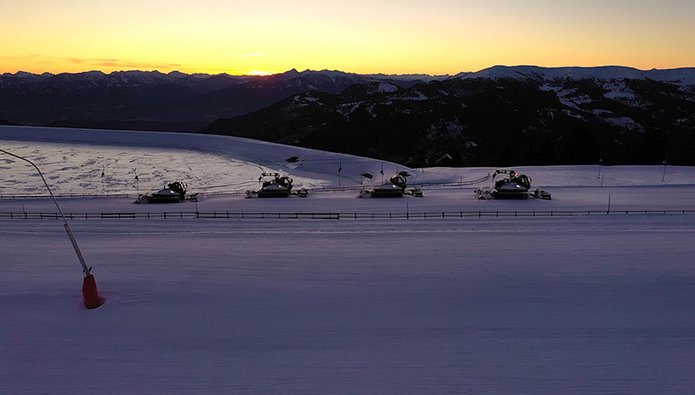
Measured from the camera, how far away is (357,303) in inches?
758

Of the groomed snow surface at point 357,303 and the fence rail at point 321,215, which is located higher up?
the fence rail at point 321,215

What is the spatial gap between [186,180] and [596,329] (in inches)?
1707

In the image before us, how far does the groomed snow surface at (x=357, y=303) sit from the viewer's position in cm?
1428

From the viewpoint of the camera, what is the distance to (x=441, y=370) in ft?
47.2

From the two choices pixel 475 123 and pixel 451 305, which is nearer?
pixel 451 305

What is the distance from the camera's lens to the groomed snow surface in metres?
14.3

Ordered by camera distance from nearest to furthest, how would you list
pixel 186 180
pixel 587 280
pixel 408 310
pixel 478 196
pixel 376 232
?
pixel 408 310, pixel 587 280, pixel 376 232, pixel 478 196, pixel 186 180

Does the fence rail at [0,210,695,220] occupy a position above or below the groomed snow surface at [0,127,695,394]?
above

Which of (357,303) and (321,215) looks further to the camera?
(321,215)

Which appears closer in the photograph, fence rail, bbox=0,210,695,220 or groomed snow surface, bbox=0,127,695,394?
groomed snow surface, bbox=0,127,695,394

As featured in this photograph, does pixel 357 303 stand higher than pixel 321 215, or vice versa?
pixel 321 215

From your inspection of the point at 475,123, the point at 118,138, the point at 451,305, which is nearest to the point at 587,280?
the point at 451,305

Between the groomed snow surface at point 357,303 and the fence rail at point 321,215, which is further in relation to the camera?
the fence rail at point 321,215

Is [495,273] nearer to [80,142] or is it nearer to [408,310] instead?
[408,310]
